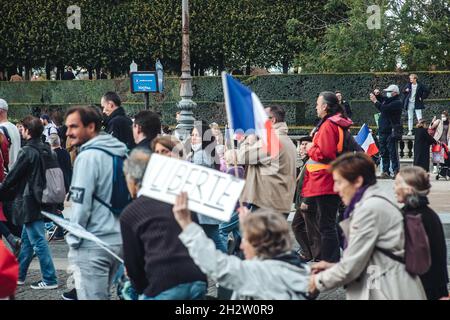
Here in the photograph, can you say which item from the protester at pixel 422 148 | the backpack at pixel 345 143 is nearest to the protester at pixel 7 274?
the backpack at pixel 345 143

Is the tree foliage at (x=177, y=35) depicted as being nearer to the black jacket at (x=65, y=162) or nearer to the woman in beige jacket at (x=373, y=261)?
the black jacket at (x=65, y=162)

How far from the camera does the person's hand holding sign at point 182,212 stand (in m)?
5.00

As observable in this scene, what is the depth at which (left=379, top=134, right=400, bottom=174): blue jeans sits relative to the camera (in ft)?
63.7

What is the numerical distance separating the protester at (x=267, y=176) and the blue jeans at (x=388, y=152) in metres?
10.6

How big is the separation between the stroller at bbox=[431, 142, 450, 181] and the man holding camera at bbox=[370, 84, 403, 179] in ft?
3.18

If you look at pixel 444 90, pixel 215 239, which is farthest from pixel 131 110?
pixel 215 239

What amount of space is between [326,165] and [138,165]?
395 centimetres

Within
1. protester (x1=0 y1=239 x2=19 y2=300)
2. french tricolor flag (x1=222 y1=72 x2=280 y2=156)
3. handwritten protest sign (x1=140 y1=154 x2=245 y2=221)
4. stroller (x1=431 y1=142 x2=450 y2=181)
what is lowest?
stroller (x1=431 y1=142 x2=450 y2=181)

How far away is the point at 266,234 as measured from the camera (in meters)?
4.99

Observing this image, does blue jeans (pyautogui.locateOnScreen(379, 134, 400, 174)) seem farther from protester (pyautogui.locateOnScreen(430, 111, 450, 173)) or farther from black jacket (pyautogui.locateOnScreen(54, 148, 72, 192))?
black jacket (pyautogui.locateOnScreen(54, 148, 72, 192))

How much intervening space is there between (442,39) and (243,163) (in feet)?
75.2

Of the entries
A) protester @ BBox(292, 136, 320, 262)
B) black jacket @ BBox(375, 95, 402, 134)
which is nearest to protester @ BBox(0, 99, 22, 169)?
protester @ BBox(292, 136, 320, 262)

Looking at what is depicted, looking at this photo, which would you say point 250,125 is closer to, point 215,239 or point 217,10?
point 215,239
